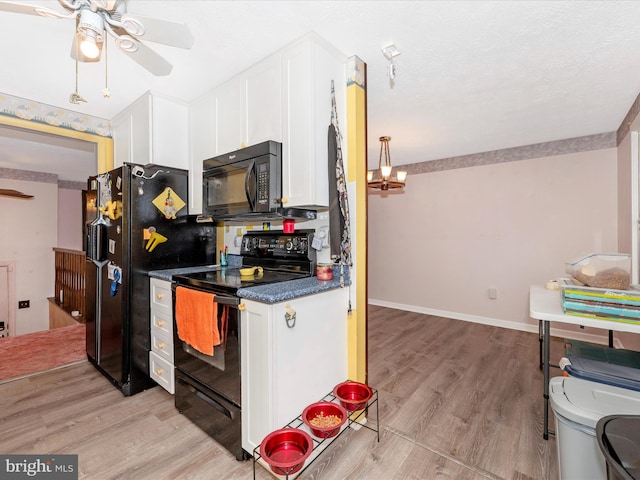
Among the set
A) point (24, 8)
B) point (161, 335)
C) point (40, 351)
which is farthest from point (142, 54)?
point (40, 351)

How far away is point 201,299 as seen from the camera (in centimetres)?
177

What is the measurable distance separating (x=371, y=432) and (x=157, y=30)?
252 cm

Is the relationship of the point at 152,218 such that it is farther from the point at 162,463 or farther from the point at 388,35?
the point at 388,35

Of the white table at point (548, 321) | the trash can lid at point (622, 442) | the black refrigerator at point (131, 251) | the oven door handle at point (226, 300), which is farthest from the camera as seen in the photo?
the black refrigerator at point (131, 251)

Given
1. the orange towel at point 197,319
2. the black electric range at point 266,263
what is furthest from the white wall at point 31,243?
the orange towel at point 197,319

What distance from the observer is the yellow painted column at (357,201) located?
1963 millimetres

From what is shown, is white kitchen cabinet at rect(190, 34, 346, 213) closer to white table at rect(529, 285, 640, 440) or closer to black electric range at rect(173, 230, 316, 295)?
black electric range at rect(173, 230, 316, 295)

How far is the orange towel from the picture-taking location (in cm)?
171

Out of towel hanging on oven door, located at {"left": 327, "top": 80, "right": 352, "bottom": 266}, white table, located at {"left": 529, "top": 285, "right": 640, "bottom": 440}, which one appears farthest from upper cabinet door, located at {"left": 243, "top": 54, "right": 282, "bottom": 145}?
white table, located at {"left": 529, "top": 285, "right": 640, "bottom": 440}

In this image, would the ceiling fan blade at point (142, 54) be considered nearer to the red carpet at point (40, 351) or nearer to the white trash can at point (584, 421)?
the white trash can at point (584, 421)

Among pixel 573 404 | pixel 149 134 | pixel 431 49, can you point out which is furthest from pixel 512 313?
pixel 149 134

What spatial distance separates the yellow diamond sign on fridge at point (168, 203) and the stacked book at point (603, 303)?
9.16ft

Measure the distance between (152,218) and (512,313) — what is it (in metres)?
4.36

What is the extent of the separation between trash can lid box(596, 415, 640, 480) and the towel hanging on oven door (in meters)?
1.27
